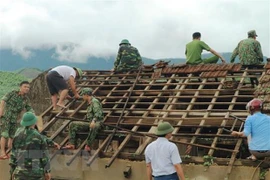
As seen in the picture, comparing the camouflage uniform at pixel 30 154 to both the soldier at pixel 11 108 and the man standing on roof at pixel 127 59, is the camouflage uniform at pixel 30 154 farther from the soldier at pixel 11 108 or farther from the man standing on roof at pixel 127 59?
the man standing on roof at pixel 127 59

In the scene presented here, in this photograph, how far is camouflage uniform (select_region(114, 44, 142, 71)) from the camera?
10773mm

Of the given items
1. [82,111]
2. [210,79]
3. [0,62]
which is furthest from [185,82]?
[0,62]

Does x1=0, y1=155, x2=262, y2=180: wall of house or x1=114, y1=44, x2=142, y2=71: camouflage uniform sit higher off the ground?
x1=114, y1=44, x2=142, y2=71: camouflage uniform

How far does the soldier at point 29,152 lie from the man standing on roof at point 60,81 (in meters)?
3.34

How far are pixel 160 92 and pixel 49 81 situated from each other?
2.26m

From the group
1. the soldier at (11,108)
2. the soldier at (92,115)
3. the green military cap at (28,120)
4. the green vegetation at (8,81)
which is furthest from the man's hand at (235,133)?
the green vegetation at (8,81)

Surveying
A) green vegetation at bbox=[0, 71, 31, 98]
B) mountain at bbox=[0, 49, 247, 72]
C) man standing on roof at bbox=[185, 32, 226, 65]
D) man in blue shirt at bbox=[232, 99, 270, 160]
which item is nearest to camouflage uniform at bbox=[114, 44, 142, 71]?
man standing on roof at bbox=[185, 32, 226, 65]

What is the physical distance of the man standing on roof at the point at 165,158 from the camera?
5.29m

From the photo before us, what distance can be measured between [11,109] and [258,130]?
4224 millimetres

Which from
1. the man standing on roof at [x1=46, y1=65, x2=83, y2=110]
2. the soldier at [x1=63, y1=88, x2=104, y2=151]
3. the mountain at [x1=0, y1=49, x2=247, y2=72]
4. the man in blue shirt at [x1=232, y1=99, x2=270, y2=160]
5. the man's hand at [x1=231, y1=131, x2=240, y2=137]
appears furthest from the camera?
the mountain at [x1=0, y1=49, x2=247, y2=72]

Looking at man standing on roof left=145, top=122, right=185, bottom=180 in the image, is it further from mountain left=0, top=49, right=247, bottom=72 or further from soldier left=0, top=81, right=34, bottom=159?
mountain left=0, top=49, right=247, bottom=72

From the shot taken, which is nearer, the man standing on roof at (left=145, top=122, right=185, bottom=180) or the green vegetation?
the man standing on roof at (left=145, top=122, right=185, bottom=180)

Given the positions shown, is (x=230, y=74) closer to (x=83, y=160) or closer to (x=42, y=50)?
(x=83, y=160)

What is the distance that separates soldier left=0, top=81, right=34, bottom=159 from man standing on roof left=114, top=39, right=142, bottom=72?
10.6ft
